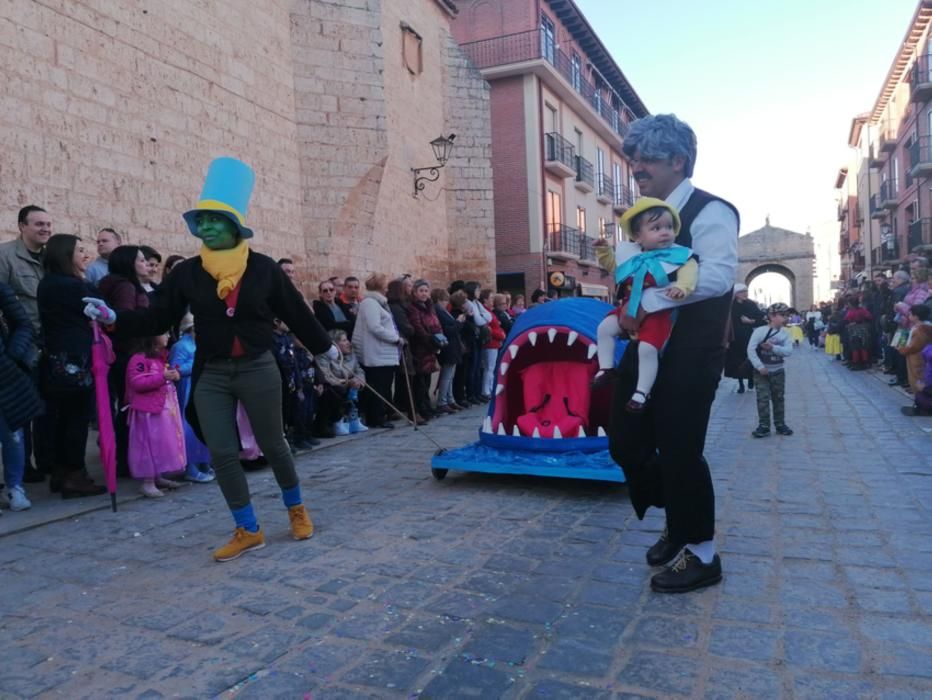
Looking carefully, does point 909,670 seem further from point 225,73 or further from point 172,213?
point 225,73

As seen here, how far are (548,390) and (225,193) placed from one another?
310 centimetres

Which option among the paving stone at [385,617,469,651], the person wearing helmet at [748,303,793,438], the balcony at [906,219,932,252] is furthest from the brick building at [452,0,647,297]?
the paving stone at [385,617,469,651]

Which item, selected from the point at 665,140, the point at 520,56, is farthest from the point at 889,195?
the point at 665,140

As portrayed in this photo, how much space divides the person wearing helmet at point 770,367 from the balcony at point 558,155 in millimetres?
18502

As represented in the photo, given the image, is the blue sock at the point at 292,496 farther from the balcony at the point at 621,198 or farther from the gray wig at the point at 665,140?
the balcony at the point at 621,198

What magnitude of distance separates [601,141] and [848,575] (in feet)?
106

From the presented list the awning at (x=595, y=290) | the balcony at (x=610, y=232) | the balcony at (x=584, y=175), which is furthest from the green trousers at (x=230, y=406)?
the balcony at (x=610, y=232)

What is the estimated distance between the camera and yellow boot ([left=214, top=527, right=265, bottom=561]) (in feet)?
12.5

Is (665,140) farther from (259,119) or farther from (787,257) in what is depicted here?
(787,257)

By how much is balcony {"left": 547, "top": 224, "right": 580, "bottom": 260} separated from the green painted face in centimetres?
2200

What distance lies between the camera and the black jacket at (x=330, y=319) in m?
8.13

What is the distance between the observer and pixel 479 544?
13.1 ft

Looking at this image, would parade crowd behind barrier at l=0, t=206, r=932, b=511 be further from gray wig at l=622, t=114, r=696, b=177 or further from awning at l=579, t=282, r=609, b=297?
awning at l=579, t=282, r=609, b=297

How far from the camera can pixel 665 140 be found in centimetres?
331
